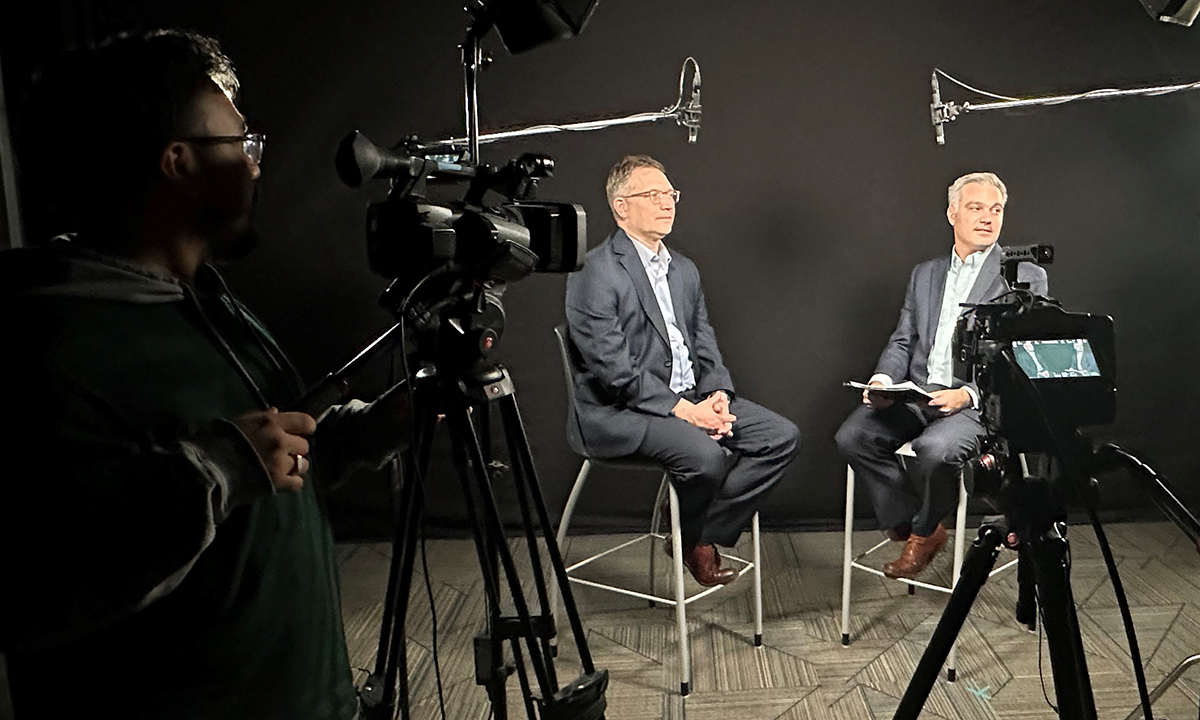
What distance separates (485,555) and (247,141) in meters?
0.62

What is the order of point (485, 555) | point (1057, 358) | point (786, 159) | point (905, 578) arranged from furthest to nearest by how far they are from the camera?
1. point (786, 159)
2. point (905, 578)
3. point (1057, 358)
4. point (485, 555)

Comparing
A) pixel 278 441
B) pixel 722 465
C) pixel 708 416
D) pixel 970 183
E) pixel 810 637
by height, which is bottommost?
pixel 810 637

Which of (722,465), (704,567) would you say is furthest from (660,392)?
(704,567)

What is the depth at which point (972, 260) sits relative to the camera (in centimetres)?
273

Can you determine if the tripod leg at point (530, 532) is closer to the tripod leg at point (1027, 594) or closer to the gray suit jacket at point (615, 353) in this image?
the tripod leg at point (1027, 594)

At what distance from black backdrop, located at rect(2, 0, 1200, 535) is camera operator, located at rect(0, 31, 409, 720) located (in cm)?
Result: 204

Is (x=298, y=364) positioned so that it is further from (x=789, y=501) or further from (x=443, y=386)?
(x=443, y=386)

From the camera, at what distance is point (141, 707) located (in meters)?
0.89

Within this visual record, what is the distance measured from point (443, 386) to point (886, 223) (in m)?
2.36

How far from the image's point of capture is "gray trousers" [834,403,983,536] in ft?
8.09

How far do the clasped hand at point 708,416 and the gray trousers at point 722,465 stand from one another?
0.05 metres

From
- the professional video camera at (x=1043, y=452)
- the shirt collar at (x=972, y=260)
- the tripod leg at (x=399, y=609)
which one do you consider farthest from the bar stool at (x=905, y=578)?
the tripod leg at (x=399, y=609)

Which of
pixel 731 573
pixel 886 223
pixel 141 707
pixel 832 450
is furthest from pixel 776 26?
pixel 141 707

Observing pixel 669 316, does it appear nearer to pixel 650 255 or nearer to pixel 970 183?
pixel 650 255
